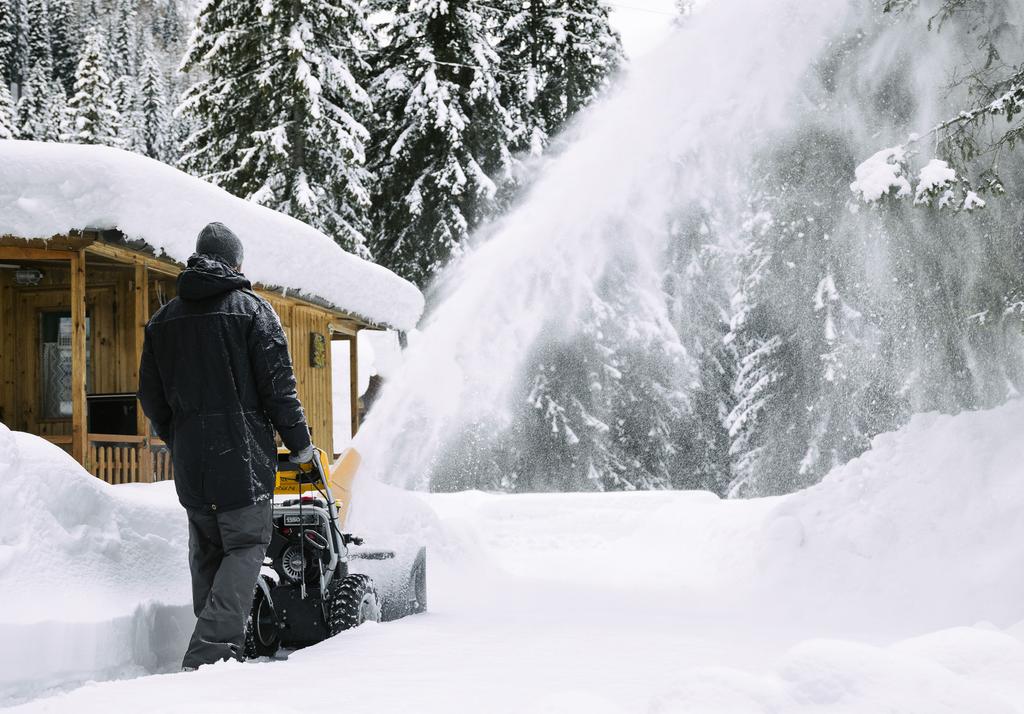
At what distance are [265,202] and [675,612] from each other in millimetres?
15065

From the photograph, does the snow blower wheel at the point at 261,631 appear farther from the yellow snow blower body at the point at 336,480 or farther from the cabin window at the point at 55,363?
the cabin window at the point at 55,363

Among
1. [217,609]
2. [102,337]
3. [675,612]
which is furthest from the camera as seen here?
[102,337]

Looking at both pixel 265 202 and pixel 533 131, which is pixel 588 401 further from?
pixel 265 202

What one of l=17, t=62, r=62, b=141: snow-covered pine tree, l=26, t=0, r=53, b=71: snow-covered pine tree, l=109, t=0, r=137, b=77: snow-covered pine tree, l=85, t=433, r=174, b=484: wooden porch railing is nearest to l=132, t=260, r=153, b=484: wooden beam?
l=85, t=433, r=174, b=484: wooden porch railing

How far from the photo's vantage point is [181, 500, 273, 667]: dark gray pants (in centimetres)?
442

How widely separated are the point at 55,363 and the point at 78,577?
29.4 ft

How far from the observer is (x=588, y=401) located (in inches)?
1102

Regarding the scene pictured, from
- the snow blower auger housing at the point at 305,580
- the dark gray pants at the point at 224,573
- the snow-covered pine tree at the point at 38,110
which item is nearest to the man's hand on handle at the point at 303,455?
the dark gray pants at the point at 224,573

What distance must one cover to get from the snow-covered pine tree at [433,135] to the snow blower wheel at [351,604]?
18227 millimetres

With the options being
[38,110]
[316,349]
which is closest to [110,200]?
[316,349]

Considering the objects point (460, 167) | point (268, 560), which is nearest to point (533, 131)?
point (460, 167)

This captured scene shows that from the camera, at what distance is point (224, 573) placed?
14.8ft

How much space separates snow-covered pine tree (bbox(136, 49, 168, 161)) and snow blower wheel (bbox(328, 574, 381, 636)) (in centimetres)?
5791

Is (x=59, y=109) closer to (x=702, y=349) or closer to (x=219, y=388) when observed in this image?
(x=702, y=349)
